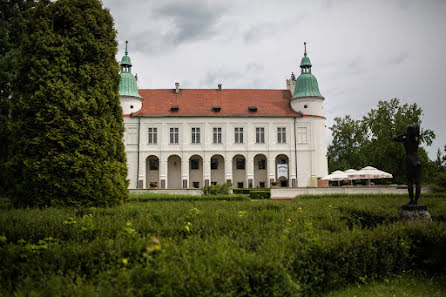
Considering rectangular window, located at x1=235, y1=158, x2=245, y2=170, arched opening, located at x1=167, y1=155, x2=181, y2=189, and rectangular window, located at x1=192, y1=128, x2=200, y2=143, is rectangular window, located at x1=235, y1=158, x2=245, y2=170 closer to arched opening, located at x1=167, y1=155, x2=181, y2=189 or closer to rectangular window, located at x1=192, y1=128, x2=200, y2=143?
rectangular window, located at x1=192, y1=128, x2=200, y2=143

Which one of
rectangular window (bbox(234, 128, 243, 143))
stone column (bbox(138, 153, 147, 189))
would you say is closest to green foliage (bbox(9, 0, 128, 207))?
stone column (bbox(138, 153, 147, 189))

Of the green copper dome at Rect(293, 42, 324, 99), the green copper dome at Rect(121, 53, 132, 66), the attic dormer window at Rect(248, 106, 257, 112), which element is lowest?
the attic dormer window at Rect(248, 106, 257, 112)

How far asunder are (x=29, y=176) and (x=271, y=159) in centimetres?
3255

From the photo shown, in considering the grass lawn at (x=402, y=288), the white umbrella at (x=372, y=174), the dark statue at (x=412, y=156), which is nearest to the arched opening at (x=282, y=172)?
the white umbrella at (x=372, y=174)

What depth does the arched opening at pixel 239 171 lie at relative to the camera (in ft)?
138

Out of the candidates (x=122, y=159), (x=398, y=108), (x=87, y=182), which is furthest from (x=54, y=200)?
(x=398, y=108)

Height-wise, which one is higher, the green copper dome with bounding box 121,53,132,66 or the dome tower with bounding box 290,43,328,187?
the green copper dome with bounding box 121,53,132,66

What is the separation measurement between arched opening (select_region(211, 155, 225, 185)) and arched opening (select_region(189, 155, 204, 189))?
1.68 metres

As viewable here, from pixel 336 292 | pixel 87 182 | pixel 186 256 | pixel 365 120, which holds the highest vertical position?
pixel 365 120

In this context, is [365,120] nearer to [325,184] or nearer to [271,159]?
[325,184]

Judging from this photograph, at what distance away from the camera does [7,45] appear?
21750mm

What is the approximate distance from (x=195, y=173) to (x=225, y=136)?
677cm

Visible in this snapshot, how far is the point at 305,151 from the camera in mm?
40344

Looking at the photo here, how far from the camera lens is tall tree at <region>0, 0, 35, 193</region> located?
20.0 metres
